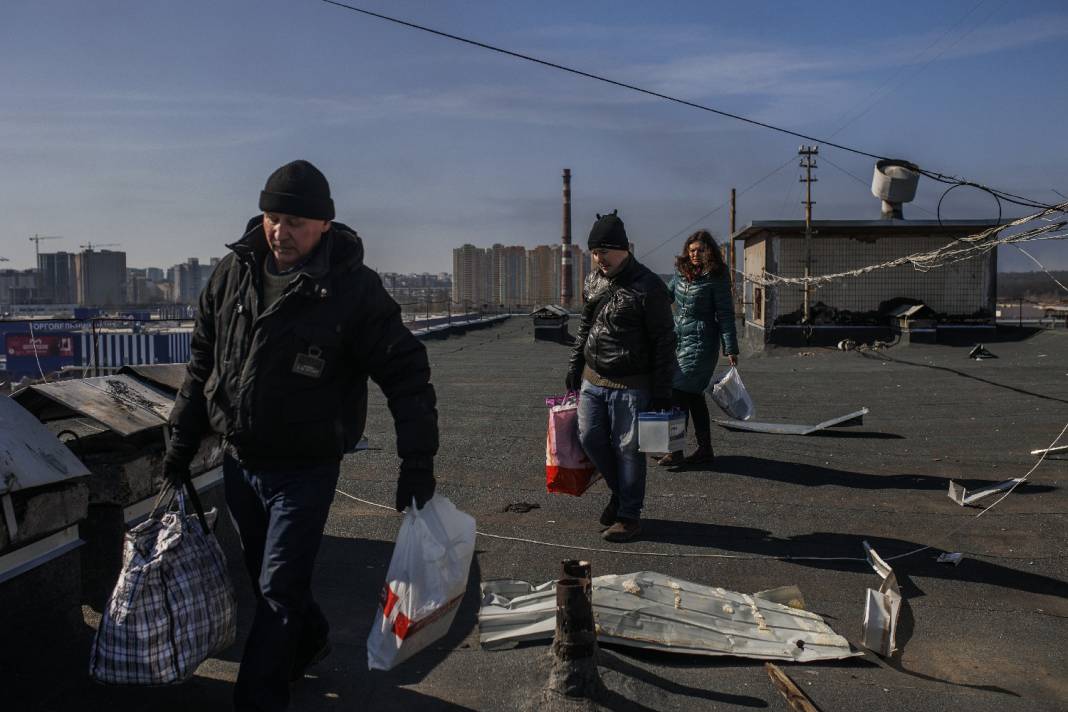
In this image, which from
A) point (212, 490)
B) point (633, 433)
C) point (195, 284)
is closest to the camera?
point (212, 490)

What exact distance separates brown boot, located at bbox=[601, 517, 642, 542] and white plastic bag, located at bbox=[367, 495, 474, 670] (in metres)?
2.16

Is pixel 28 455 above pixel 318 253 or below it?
below

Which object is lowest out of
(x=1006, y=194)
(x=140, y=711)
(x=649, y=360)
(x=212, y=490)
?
(x=140, y=711)

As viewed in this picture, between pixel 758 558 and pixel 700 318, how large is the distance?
2522mm

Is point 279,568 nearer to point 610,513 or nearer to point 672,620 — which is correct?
point 672,620

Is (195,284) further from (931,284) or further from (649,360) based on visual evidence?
(649,360)

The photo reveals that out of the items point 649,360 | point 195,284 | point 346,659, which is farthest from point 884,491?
point 195,284

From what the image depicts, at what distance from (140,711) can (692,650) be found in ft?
6.84

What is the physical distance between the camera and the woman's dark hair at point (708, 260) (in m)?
6.96

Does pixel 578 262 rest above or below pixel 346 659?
above

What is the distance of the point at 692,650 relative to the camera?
3646 millimetres

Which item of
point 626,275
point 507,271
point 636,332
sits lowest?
point 636,332

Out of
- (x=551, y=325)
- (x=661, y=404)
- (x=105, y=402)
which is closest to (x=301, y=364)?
(x=105, y=402)

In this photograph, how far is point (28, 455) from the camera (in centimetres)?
342
